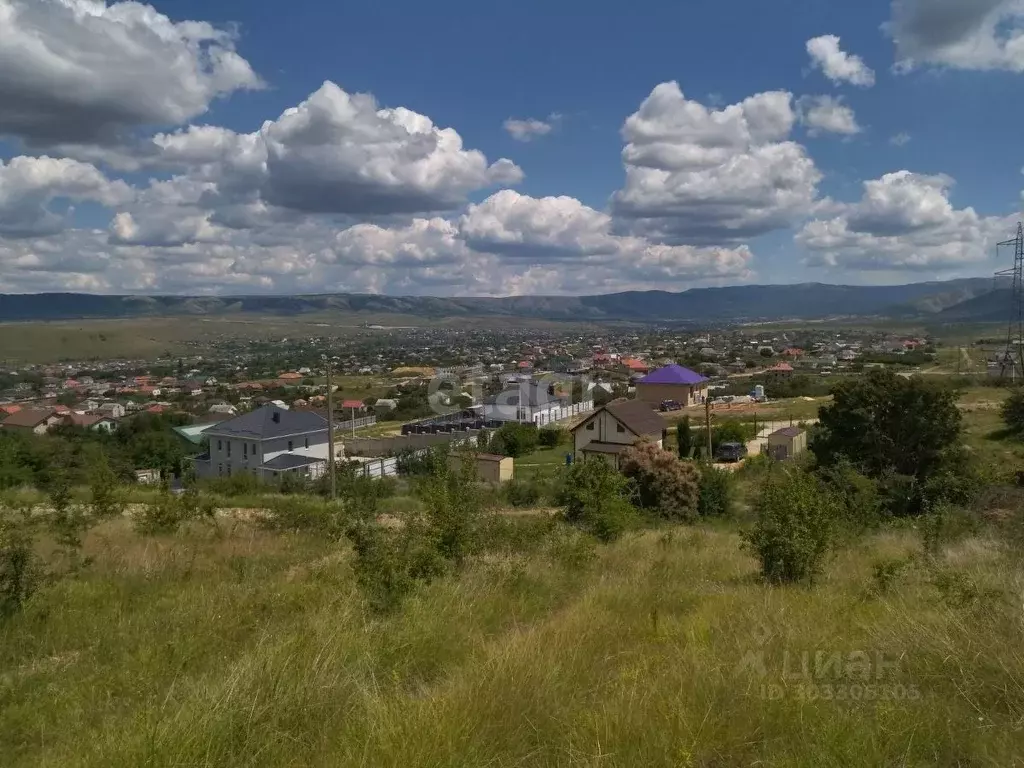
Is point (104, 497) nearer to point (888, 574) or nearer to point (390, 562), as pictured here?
point (390, 562)

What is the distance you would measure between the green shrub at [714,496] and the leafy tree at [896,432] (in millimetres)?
3555

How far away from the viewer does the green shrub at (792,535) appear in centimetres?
693

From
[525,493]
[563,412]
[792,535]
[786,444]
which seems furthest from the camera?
[563,412]

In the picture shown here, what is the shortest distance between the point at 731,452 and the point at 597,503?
68.2 feet

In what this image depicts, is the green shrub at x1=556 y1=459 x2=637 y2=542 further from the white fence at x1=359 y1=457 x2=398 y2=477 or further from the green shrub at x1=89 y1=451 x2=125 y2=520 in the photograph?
the white fence at x1=359 y1=457 x2=398 y2=477

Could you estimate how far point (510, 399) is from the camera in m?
54.7

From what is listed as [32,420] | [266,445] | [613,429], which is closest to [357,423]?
[266,445]

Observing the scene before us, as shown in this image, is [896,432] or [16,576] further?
[896,432]

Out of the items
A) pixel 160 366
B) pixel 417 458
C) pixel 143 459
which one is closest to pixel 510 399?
pixel 417 458

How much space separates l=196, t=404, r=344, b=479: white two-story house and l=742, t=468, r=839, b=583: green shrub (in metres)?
29.1

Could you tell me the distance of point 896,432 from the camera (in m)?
22.8

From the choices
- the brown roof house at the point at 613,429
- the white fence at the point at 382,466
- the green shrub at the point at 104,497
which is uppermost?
the green shrub at the point at 104,497

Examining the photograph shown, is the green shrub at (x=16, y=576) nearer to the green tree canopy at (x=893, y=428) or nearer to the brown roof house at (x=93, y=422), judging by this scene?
the green tree canopy at (x=893, y=428)

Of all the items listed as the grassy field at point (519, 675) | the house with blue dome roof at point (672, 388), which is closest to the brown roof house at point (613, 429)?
the house with blue dome roof at point (672, 388)
